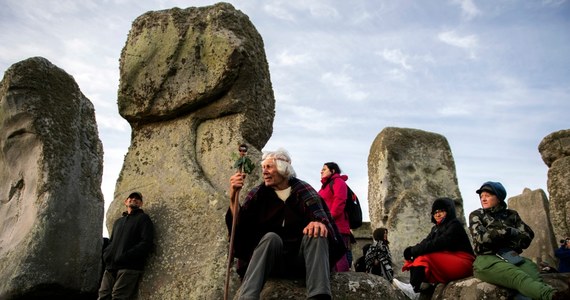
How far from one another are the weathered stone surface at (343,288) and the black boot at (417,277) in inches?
51.2

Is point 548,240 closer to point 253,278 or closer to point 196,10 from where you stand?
point 196,10

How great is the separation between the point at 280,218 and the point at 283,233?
0.34ft

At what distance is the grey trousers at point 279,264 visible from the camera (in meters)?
3.44

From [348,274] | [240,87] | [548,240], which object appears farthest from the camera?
[548,240]

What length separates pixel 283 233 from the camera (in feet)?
12.8

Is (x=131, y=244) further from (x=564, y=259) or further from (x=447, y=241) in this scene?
(x=564, y=259)

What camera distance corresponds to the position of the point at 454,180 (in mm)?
11094

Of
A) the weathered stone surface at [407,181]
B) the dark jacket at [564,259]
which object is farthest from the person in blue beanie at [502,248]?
the dark jacket at [564,259]

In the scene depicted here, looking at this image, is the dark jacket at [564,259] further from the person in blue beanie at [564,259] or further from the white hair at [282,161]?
the white hair at [282,161]

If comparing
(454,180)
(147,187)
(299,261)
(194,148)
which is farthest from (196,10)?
(454,180)

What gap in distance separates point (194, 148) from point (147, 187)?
570 millimetres

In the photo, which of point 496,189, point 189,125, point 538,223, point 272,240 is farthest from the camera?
point 538,223

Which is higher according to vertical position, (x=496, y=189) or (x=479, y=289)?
(x=496, y=189)

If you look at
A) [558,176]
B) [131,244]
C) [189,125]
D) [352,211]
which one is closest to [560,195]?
[558,176]
